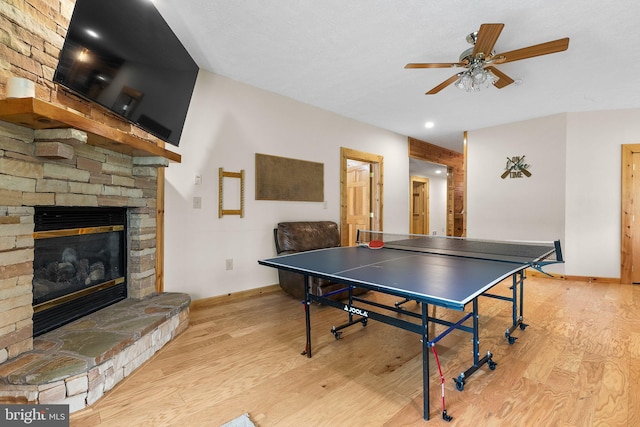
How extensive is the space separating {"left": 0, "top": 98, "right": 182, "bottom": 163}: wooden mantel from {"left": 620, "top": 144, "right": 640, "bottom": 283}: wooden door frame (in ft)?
20.4

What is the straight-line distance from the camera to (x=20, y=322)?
1672mm

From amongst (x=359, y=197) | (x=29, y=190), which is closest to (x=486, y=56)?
(x=29, y=190)

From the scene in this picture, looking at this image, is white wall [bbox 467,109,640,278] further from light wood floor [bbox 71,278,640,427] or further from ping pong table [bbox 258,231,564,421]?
ping pong table [bbox 258,231,564,421]

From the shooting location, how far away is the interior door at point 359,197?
18.5 feet

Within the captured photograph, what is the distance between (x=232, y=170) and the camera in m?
3.55

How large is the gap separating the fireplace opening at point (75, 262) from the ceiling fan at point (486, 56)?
291 cm

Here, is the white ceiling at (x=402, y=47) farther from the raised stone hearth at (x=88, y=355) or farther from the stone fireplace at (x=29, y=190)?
the raised stone hearth at (x=88, y=355)

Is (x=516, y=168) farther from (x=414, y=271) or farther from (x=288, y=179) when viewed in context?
(x=414, y=271)

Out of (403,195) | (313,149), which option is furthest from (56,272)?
(403,195)

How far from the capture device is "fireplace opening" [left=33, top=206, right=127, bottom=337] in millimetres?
1935

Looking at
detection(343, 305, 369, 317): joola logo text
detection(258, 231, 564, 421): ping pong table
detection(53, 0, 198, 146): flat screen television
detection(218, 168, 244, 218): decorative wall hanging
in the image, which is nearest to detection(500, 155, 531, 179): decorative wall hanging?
detection(258, 231, 564, 421): ping pong table

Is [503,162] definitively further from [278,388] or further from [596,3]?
[278,388]

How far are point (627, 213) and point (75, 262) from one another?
22.2 feet

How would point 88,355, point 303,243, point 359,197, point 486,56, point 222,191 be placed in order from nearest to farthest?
point 88,355 < point 486,56 < point 222,191 < point 303,243 < point 359,197
